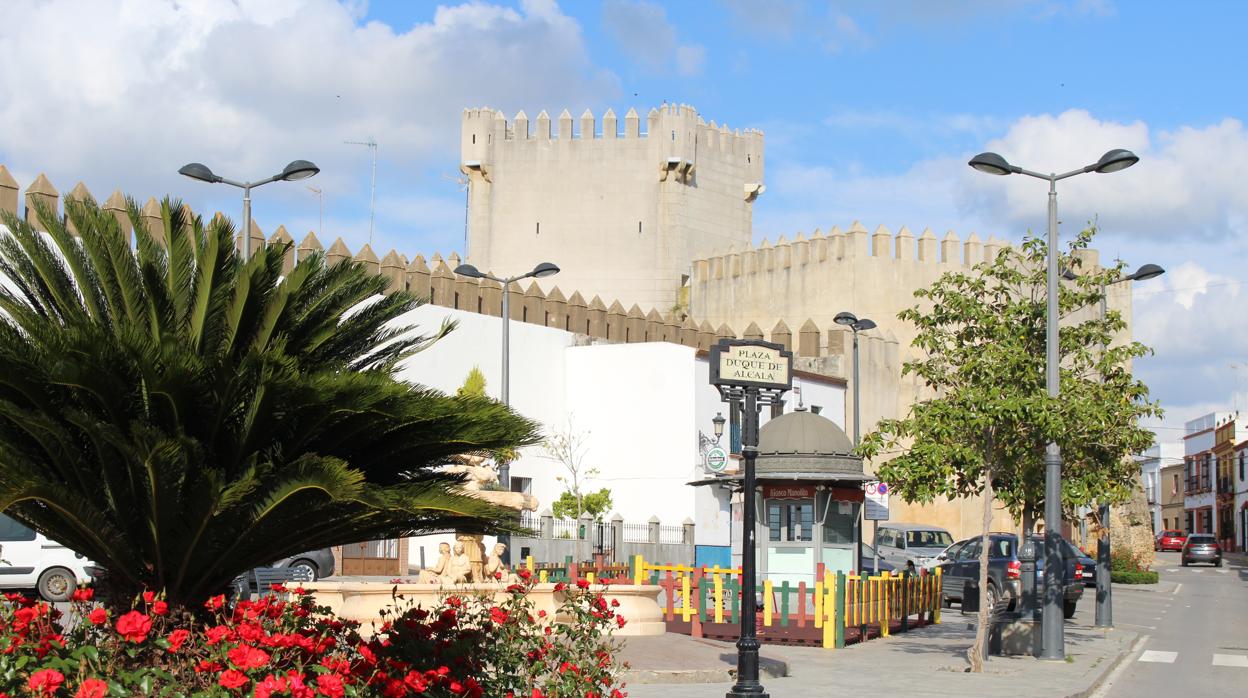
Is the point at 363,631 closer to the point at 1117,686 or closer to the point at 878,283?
the point at 1117,686

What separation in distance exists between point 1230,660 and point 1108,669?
11.3 feet

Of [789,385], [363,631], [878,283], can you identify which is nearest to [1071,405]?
[789,385]

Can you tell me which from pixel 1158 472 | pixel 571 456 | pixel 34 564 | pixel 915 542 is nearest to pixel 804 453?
pixel 34 564

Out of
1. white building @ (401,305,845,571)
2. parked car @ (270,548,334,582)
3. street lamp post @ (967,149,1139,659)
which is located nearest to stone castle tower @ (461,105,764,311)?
white building @ (401,305,845,571)

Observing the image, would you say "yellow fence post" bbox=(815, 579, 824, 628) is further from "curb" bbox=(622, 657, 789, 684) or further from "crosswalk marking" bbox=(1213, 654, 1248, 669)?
"crosswalk marking" bbox=(1213, 654, 1248, 669)

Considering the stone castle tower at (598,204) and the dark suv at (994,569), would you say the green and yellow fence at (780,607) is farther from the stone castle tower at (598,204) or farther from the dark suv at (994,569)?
the stone castle tower at (598,204)

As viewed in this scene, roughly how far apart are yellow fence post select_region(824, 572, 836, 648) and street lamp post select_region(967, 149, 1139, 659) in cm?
268

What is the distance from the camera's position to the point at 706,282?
59.2m

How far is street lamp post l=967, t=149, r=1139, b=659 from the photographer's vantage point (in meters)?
18.0

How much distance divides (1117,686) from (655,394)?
2532 centimetres

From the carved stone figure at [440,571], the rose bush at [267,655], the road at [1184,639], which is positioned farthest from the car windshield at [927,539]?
the rose bush at [267,655]

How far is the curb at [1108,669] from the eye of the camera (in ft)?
49.7

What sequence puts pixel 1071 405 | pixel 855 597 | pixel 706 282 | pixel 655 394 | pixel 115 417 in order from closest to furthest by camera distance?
pixel 115 417 → pixel 1071 405 → pixel 855 597 → pixel 655 394 → pixel 706 282

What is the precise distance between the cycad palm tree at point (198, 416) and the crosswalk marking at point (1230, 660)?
14377mm
